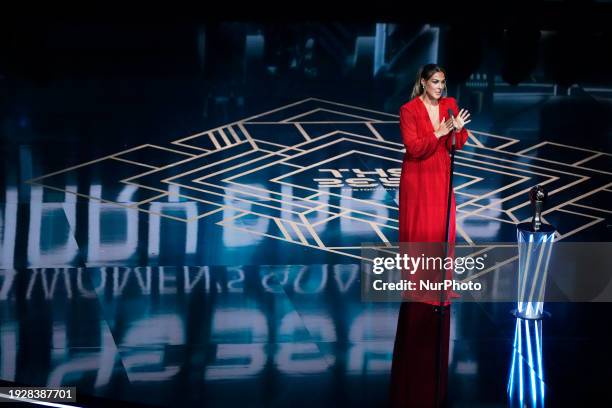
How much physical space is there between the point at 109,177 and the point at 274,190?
1.26 m

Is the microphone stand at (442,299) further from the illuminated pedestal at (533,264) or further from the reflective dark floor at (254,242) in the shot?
the illuminated pedestal at (533,264)

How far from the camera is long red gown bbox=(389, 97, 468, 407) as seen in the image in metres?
6.14

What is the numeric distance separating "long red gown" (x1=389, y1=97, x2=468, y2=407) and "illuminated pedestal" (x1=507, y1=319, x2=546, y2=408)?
14.3 inches

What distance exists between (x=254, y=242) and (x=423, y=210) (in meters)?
1.65

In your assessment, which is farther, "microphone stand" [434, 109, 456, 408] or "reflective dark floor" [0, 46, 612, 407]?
"reflective dark floor" [0, 46, 612, 407]

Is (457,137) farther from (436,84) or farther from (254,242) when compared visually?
(254,242)

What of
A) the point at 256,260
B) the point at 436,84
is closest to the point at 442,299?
the point at 436,84

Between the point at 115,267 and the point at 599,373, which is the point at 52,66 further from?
the point at 599,373

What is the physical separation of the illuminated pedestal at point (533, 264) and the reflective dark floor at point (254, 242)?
0.11m

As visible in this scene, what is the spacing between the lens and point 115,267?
23.9 feet

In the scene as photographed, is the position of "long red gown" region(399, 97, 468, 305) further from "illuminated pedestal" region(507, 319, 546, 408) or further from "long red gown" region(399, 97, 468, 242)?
"illuminated pedestal" region(507, 319, 546, 408)

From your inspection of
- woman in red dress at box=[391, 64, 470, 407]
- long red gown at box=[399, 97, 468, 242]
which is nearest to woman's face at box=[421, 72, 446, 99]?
woman in red dress at box=[391, 64, 470, 407]

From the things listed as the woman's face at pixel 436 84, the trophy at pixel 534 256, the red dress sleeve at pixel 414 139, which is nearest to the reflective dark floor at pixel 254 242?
the trophy at pixel 534 256

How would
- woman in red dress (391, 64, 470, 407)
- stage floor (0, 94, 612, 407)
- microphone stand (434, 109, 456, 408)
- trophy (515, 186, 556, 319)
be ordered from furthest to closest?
trophy (515, 186, 556, 319) → woman in red dress (391, 64, 470, 407) → stage floor (0, 94, 612, 407) → microphone stand (434, 109, 456, 408)
